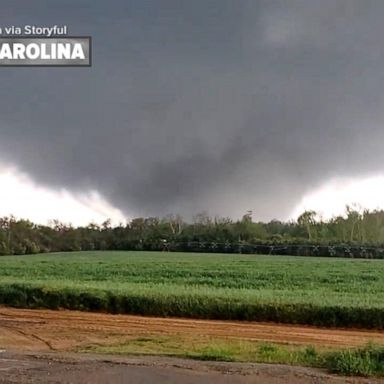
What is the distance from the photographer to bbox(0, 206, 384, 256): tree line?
2015 inches

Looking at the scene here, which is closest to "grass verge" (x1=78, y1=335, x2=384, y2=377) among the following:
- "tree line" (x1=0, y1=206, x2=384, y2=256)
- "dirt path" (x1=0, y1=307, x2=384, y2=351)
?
"dirt path" (x1=0, y1=307, x2=384, y2=351)

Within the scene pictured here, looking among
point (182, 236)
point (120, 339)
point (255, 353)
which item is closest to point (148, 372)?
point (255, 353)

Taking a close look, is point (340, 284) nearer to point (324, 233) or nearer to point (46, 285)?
point (46, 285)

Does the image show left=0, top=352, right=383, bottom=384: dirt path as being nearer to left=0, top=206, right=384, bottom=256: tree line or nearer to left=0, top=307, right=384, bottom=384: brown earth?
left=0, top=307, right=384, bottom=384: brown earth

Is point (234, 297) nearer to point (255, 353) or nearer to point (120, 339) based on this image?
point (120, 339)

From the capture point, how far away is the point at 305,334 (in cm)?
1377

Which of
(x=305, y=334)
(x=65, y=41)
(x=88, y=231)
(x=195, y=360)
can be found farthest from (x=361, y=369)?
(x=88, y=231)

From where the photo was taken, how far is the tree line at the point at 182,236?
5119cm

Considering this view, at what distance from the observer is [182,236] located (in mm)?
53969

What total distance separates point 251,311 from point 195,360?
7.53 meters

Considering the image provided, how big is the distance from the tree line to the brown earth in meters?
35.0

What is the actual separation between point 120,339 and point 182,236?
42.3 metres
